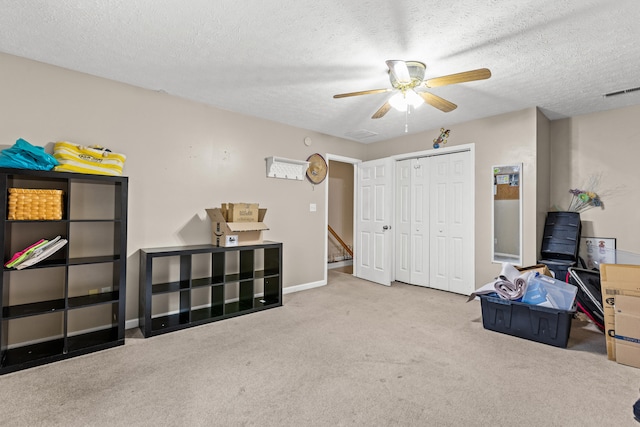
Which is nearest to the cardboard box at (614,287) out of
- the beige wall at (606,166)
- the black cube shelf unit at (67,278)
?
the beige wall at (606,166)

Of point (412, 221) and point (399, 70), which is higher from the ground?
point (399, 70)

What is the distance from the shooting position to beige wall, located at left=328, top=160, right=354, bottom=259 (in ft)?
21.5

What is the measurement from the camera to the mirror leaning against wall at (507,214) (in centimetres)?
381

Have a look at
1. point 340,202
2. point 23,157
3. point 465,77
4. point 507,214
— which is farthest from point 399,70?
point 340,202

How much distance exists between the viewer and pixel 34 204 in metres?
2.34

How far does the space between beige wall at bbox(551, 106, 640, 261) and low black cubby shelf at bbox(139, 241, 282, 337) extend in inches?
151

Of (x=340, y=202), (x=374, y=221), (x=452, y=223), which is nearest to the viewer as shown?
Result: (x=452, y=223)

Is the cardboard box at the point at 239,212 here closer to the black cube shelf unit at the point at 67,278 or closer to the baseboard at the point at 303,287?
the black cube shelf unit at the point at 67,278

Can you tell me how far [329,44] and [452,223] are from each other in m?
3.17

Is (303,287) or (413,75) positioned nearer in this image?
(413,75)

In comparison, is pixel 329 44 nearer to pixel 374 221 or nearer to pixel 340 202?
pixel 374 221

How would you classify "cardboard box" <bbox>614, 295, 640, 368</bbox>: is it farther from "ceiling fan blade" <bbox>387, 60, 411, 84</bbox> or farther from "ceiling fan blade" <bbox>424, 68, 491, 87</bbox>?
"ceiling fan blade" <bbox>387, 60, 411, 84</bbox>

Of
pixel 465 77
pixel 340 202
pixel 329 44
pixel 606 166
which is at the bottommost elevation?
pixel 340 202

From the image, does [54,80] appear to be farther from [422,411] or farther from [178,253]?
[422,411]
